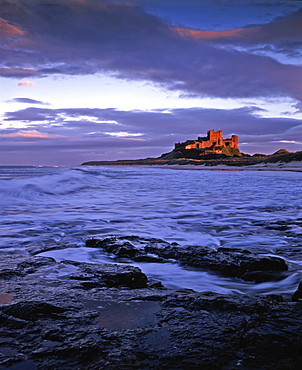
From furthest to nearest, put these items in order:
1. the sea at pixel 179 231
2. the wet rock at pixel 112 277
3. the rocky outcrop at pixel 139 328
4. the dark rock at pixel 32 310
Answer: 1. the sea at pixel 179 231
2. the wet rock at pixel 112 277
3. the dark rock at pixel 32 310
4. the rocky outcrop at pixel 139 328

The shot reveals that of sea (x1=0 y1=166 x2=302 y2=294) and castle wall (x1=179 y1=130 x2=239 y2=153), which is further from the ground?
castle wall (x1=179 y1=130 x2=239 y2=153)

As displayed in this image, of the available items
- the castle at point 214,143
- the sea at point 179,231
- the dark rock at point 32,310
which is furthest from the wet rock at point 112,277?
the castle at point 214,143

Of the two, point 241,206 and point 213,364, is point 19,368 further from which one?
point 241,206

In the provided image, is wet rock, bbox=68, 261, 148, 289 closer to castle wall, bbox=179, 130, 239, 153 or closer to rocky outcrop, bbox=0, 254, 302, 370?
rocky outcrop, bbox=0, 254, 302, 370

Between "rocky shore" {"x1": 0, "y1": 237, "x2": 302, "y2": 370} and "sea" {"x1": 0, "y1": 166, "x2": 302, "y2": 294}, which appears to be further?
"sea" {"x1": 0, "y1": 166, "x2": 302, "y2": 294}

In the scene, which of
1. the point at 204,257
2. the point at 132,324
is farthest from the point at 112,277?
the point at 204,257

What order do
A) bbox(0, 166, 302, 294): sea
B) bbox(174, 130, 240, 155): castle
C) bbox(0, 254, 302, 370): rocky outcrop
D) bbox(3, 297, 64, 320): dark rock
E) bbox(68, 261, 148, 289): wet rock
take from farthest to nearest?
bbox(174, 130, 240, 155): castle, bbox(0, 166, 302, 294): sea, bbox(68, 261, 148, 289): wet rock, bbox(3, 297, 64, 320): dark rock, bbox(0, 254, 302, 370): rocky outcrop

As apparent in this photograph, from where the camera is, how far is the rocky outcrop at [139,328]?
1.45m

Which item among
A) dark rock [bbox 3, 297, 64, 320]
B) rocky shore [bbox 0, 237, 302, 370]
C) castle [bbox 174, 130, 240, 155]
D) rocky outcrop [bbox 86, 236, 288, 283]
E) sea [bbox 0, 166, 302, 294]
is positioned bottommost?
sea [bbox 0, 166, 302, 294]

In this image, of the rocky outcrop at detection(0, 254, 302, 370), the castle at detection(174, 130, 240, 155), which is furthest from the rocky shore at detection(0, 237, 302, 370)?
the castle at detection(174, 130, 240, 155)

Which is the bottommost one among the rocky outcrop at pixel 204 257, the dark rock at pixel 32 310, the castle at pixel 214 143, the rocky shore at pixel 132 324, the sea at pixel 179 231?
the sea at pixel 179 231

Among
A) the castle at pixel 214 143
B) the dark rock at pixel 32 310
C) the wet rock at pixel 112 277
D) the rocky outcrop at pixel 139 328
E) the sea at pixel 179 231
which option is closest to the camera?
the rocky outcrop at pixel 139 328

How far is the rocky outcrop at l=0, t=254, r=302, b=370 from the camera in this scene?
1.45m

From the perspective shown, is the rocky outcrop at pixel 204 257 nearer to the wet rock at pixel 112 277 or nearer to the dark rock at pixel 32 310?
the wet rock at pixel 112 277
